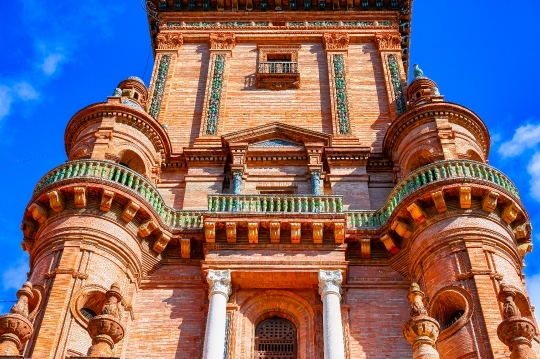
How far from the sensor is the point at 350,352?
674 inches

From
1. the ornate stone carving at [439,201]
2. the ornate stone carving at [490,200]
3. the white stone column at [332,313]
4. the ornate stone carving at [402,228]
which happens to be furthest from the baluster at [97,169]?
the ornate stone carving at [490,200]

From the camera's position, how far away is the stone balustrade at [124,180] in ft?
62.4

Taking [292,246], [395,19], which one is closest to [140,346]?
[292,246]

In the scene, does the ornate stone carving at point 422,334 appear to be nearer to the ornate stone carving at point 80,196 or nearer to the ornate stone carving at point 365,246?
the ornate stone carving at point 365,246

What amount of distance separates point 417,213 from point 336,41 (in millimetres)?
11501

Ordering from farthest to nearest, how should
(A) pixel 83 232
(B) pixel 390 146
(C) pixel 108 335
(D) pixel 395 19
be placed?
1. (D) pixel 395 19
2. (B) pixel 390 146
3. (A) pixel 83 232
4. (C) pixel 108 335

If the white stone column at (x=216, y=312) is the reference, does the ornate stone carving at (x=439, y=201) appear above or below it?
above

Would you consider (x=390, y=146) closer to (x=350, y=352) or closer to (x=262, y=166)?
(x=262, y=166)

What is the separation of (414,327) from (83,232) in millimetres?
8431

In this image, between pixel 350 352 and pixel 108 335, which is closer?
pixel 108 335

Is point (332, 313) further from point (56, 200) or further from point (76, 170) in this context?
point (76, 170)

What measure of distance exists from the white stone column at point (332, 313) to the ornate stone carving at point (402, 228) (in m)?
1.94

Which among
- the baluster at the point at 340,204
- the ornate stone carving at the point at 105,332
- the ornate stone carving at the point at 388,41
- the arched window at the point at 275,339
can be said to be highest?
the ornate stone carving at the point at 388,41

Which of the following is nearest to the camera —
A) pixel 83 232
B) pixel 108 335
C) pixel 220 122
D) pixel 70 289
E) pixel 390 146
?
pixel 108 335
